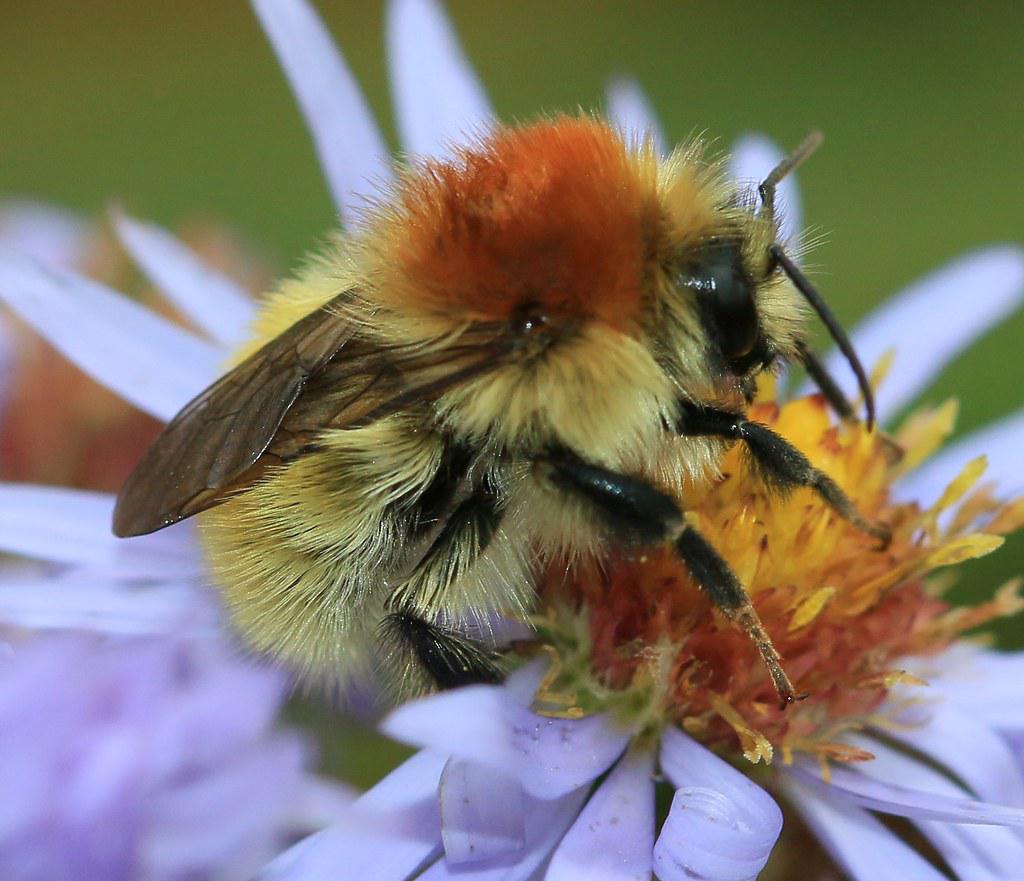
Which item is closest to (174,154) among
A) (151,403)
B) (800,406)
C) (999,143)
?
(999,143)

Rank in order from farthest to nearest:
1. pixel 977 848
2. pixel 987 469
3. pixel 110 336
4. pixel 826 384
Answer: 1. pixel 987 469
2. pixel 110 336
3. pixel 826 384
4. pixel 977 848

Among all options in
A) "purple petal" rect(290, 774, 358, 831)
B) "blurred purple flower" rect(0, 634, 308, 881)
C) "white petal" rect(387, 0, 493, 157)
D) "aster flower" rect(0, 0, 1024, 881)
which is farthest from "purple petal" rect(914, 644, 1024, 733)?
"white petal" rect(387, 0, 493, 157)

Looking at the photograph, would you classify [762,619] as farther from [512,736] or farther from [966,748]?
[512,736]

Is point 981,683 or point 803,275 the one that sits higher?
point 803,275

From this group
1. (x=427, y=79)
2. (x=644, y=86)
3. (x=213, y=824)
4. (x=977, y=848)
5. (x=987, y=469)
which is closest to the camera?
(x=213, y=824)

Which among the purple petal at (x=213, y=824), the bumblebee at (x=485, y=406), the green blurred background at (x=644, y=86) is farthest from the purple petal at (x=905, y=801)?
the green blurred background at (x=644, y=86)

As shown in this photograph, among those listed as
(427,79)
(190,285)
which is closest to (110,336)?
(190,285)
